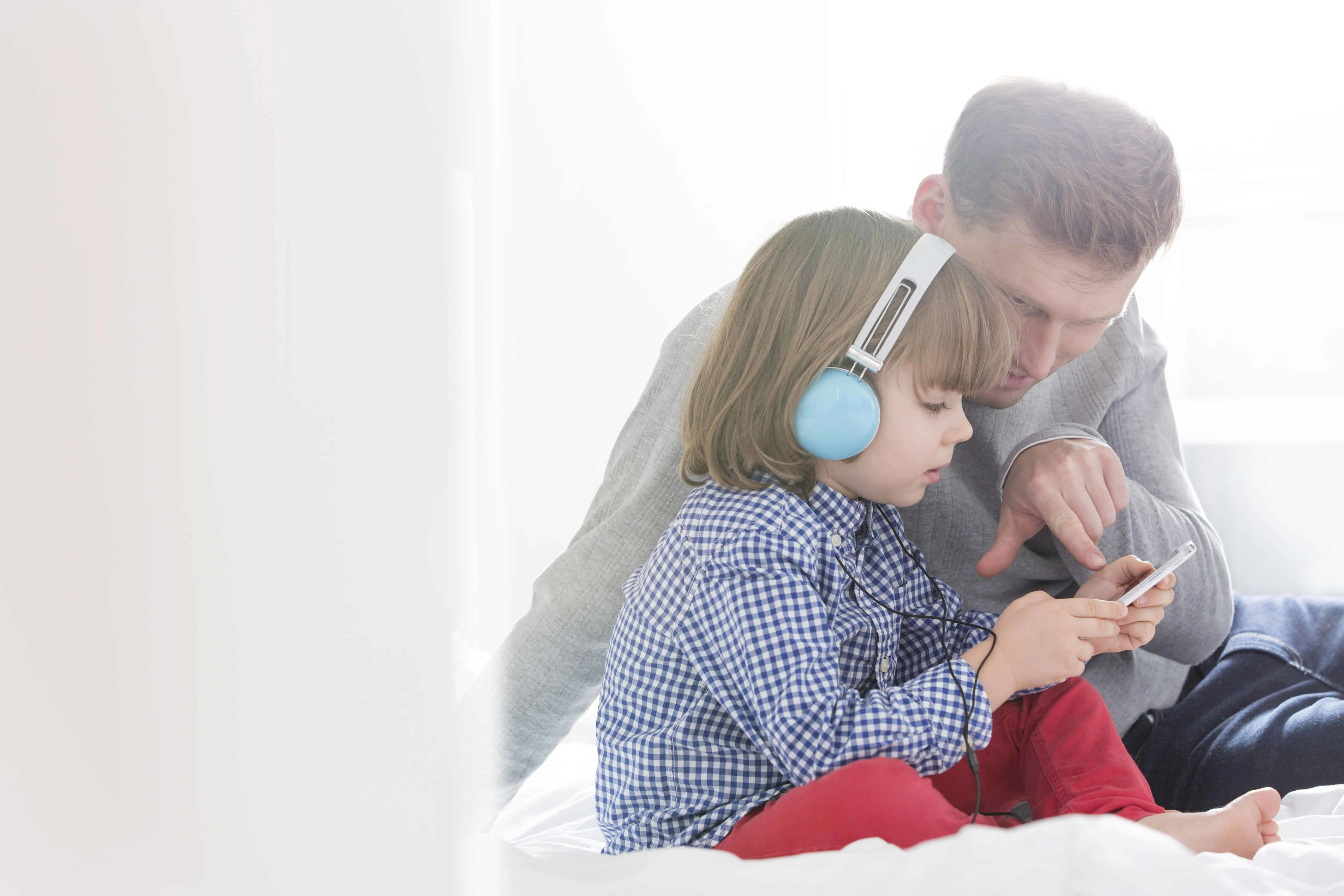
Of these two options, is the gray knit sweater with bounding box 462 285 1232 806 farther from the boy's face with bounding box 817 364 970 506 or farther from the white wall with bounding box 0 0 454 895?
the white wall with bounding box 0 0 454 895

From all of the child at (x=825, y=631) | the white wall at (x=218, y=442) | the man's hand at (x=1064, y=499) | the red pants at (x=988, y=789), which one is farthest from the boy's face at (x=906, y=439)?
the white wall at (x=218, y=442)

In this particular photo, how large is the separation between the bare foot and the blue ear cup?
0.33m

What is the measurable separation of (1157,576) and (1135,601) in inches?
1.9

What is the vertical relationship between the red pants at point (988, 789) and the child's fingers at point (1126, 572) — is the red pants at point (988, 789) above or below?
below

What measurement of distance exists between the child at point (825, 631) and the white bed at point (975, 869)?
0.10 metres

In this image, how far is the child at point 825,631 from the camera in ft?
2.35

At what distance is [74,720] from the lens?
46 cm

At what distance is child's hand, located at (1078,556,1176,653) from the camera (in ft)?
2.68

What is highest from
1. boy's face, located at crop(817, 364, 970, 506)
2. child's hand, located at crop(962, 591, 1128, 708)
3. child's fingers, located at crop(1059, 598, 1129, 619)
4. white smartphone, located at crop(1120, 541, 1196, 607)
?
boy's face, located at crop(817, 364, 970, 506)

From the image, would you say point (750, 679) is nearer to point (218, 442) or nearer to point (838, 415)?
point (838, 415)

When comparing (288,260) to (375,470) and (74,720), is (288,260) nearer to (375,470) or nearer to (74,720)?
(375,470)

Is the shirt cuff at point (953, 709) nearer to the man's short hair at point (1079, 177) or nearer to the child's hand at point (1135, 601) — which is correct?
the child's hand at point (1135, 601)

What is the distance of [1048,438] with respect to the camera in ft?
3.14

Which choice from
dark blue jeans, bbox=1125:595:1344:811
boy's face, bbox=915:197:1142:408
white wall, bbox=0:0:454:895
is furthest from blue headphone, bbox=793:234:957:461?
dark blue jeans, bbox=1125:595:1344:811
